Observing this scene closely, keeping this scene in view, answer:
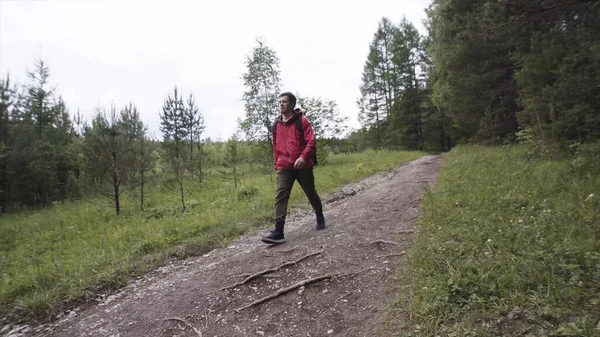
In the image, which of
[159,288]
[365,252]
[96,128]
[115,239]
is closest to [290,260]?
[365,252]

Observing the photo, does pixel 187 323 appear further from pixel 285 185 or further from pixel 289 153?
pixel 289 153

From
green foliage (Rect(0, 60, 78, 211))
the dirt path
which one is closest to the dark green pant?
the dirt path

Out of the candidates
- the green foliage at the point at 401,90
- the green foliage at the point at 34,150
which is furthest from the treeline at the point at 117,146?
the green foliage at the point at 401,90

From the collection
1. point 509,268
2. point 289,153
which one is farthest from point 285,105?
point 509,268

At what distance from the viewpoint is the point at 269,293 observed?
3.31 metres

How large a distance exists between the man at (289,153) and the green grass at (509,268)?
2.03 m

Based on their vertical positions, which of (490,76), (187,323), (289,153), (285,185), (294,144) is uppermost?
(490,76)

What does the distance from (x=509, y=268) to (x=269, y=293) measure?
2.38m

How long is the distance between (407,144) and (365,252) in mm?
31673

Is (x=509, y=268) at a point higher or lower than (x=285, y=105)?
lower

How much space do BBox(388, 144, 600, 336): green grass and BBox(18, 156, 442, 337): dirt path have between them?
38 cm

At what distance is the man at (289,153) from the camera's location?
15.6ft

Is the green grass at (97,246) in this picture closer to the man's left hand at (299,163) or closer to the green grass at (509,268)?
the man's left hand at (299,163)

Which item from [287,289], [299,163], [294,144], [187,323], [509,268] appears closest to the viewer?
[509,268]
